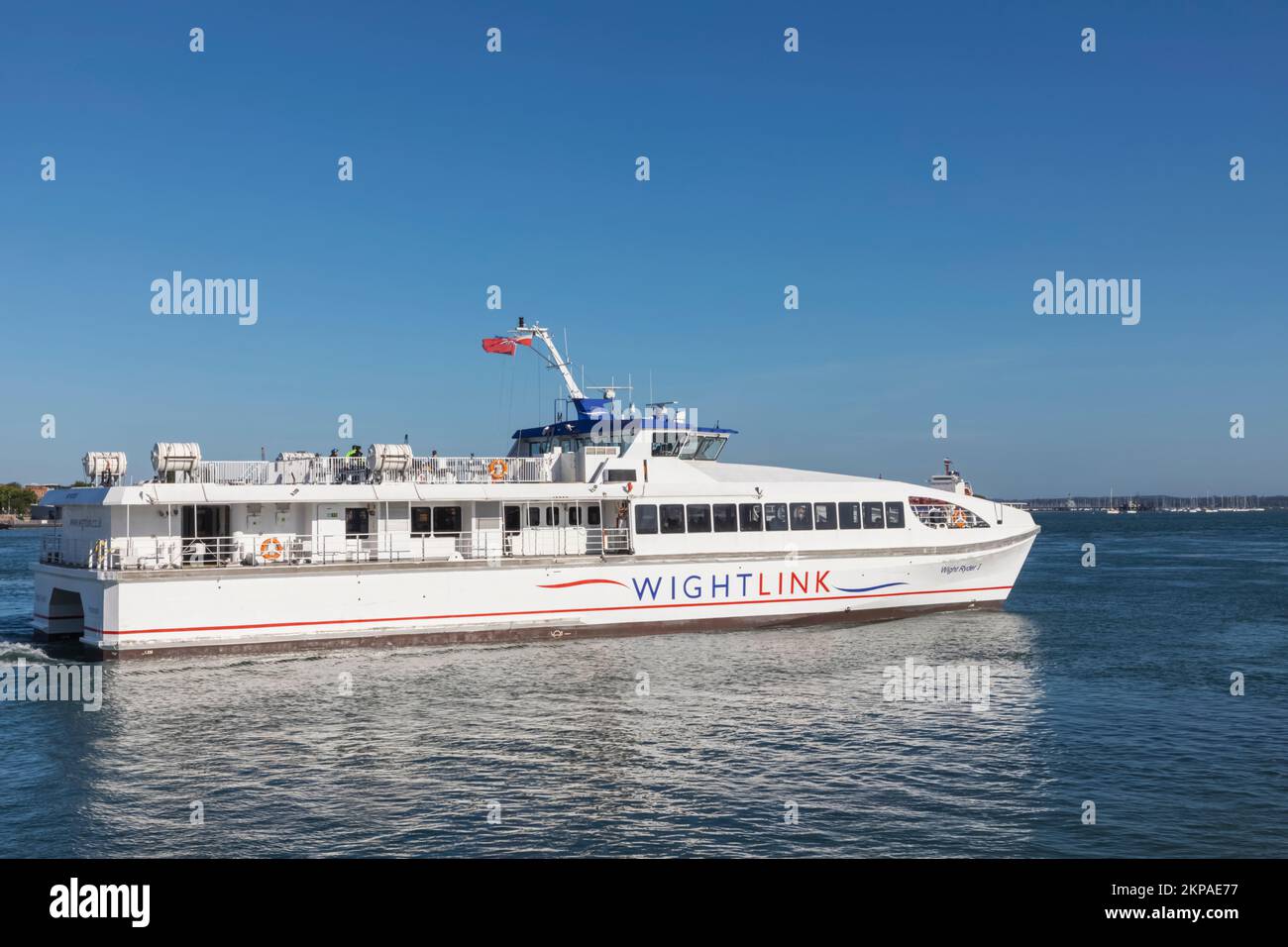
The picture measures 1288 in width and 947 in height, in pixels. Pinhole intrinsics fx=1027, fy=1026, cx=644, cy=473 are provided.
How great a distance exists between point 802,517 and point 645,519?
5.32 meters

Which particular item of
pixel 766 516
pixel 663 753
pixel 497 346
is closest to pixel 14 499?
pixel 497 346

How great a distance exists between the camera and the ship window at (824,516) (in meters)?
34.0

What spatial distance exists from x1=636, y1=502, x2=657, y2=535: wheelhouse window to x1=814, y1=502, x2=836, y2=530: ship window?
18.4 feet

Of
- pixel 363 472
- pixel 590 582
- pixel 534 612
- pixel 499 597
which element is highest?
pixel 363 472

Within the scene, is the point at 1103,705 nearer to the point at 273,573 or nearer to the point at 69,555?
the point at 273,573

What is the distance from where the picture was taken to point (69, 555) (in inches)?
1224

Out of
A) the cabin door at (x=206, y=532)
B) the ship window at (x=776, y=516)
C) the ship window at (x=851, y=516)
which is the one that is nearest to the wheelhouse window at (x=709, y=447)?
the ship window at (x=776, y=516)

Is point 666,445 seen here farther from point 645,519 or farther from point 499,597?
point 499,597

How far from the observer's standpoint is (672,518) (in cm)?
3266

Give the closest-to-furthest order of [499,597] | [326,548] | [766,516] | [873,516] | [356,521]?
[326,548]
[499,597]
[356,521]
[766,516]
[873,516]

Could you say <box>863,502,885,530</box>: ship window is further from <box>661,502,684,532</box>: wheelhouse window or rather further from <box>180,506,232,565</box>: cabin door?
<box>180,506,232,565</box>: cabin door

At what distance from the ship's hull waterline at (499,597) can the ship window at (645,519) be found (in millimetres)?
1134

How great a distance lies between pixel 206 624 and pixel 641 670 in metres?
11.6

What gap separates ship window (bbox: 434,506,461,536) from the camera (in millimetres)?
31859
